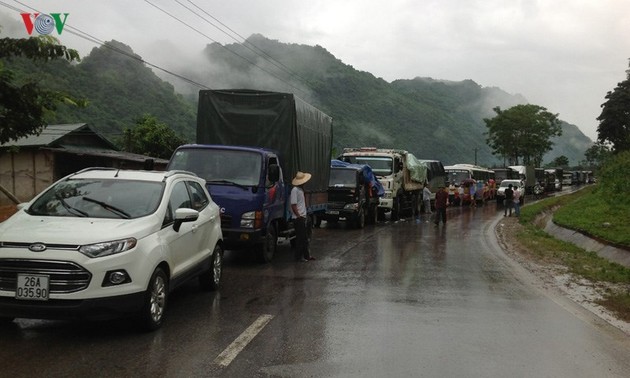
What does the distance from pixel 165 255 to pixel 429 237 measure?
13.4 m

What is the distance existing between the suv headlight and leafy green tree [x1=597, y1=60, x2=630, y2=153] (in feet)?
254

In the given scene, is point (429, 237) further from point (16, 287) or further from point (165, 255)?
point (16, 287)

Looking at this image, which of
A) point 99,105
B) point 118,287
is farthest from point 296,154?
point 99,105

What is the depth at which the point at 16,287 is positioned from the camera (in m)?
5.61

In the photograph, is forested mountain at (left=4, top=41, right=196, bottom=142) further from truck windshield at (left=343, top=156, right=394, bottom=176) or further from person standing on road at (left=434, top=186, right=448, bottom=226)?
person standing on road at (left=434, top=186, right=448, bottom=226)

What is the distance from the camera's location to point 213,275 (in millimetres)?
8750

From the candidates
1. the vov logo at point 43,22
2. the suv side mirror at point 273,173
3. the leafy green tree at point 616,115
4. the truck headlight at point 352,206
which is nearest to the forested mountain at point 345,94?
the leafy green tree at point 616,115

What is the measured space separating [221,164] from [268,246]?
1.95 m

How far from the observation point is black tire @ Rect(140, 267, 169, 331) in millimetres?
6141

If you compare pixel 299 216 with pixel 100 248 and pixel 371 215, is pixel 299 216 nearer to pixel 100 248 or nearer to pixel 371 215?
pixel 100 248

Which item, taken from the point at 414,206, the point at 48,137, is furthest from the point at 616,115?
the point at 48,137

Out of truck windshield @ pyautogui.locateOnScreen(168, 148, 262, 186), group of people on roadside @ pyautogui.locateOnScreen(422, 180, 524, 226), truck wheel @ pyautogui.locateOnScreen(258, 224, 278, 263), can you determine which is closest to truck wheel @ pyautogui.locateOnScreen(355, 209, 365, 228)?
group of people on roadside @ pyautogui.locateOnScreen(422, 180, 524, 226)

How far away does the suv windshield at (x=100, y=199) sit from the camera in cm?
670

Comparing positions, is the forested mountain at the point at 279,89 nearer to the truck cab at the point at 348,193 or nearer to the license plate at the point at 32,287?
the truck cab at the point at 348,193
